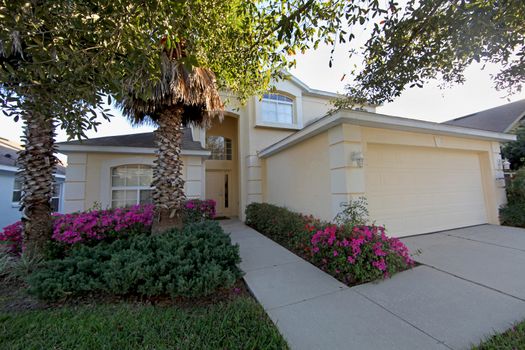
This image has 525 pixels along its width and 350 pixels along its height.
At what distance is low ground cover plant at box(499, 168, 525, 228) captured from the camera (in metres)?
6.44

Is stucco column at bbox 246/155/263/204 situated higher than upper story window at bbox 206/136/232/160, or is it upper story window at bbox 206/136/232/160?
upper story window at bbox 206/136/232/160

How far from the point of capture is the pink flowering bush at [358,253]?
343 centimetres

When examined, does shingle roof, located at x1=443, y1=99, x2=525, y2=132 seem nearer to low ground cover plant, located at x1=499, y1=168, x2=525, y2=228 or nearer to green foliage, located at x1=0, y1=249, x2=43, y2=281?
low ground cover plant, located at x1=499, y1=168, x2=525, y2=228

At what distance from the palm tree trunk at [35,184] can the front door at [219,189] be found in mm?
7272

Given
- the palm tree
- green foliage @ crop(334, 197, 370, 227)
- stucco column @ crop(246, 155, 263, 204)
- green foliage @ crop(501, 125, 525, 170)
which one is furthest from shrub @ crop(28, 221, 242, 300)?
green foliage @ crop(501, 125, 525, 170)

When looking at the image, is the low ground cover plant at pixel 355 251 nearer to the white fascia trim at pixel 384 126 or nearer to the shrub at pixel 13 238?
the white fascia trim at pixel 384 126

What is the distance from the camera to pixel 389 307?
2701 mm

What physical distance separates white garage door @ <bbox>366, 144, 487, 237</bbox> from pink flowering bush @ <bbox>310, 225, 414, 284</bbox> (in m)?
1.68

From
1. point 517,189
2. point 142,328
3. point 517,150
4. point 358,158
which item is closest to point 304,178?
point 358,158

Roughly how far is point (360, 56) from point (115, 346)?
6.97 m

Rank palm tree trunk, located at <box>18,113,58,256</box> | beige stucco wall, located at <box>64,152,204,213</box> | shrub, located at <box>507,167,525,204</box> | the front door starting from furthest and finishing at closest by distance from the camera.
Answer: the front door
beige stucco wall, located at <box>64,152,204,213</box>
shrub, located at <box>507,167,525,204</box>
palm tree trunk, located at <box>18,113,58,256</box>

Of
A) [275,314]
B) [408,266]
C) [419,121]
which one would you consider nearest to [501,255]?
[408,266]

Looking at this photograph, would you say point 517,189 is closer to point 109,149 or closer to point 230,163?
point 230,163

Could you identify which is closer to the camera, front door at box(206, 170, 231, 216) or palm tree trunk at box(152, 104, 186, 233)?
palm tree trunk at box(152, 104, 186, 233)
